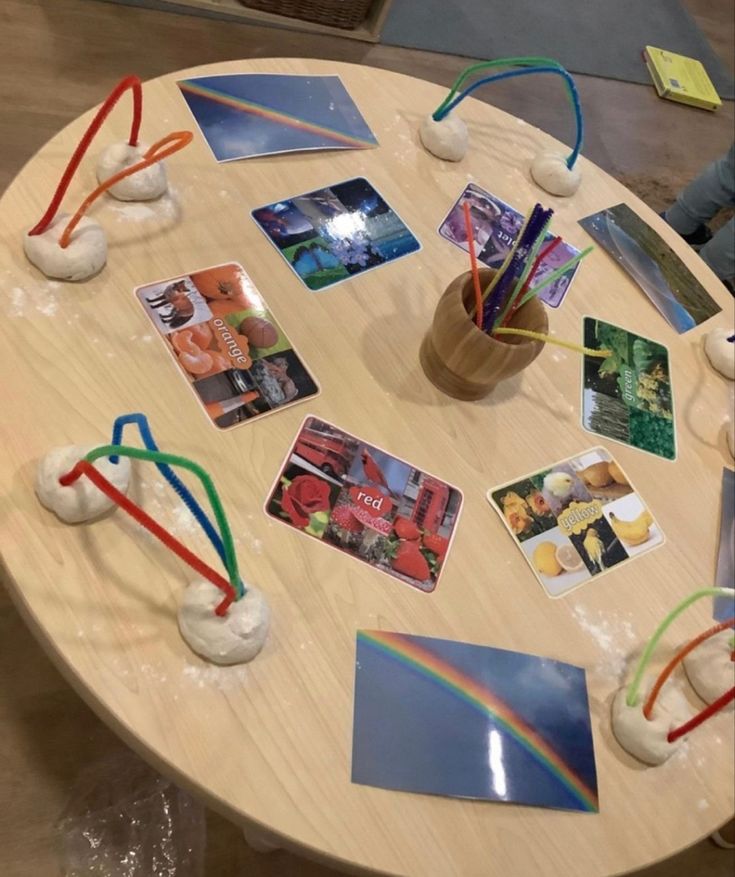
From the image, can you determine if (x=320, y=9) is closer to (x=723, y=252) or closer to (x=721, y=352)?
(x=723, y=252)

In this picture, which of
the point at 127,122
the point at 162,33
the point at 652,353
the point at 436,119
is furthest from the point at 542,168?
the point at 162,33

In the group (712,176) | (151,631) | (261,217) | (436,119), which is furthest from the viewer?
(712,176)

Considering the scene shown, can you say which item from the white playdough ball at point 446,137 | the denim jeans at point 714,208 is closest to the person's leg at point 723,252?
the denim jeans at point 714,208

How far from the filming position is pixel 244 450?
2.18ft

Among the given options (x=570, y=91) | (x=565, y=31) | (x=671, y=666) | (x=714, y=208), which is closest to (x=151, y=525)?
(x=671, y=666)

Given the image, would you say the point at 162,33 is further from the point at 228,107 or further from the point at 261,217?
the point at 261,217

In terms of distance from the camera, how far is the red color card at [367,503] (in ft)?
2.13

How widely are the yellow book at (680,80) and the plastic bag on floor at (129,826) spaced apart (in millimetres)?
2323

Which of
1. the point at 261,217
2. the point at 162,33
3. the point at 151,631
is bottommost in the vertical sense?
the point at 162,33

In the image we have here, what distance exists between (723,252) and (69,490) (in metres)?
1.58

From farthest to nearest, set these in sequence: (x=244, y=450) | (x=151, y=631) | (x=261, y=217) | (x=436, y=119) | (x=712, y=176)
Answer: (x=712, y=176) → (x=436, y=119) → (x=261, y=217) → (x=244, y=450) → (x=151, y=631)

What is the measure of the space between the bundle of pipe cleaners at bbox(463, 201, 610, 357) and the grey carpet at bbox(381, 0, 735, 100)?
5.25 feet

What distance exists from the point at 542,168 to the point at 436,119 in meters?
0.15

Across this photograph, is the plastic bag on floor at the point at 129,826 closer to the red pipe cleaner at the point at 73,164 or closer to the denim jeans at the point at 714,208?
the red pipe cleaner at the point at 73,164
